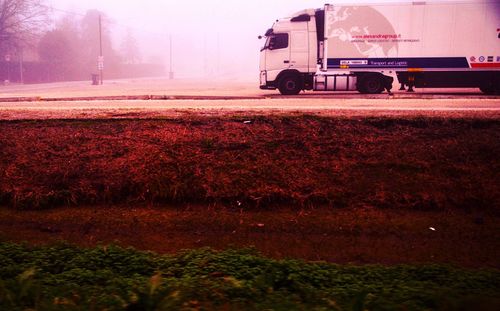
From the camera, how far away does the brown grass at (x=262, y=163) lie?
665 cm

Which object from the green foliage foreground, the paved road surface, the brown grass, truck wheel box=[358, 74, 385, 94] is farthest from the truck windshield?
the green foliage foreground

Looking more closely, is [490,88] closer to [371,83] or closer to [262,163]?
[371,83]

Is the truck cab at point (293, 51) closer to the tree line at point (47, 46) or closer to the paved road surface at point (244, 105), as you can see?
the paved road surface at point (244, 105)

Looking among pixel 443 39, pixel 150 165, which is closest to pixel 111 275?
pixel 150 165

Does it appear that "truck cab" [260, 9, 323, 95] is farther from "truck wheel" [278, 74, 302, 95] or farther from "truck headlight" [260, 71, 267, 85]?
"truck headlight" [260, 71, 267, 85]

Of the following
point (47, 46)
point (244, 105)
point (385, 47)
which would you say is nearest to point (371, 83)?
point (385, 47)

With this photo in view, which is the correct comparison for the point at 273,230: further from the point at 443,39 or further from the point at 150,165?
the point at 443,39

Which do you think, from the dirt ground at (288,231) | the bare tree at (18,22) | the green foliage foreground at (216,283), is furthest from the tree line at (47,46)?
the green foliage foreground at (216,283)

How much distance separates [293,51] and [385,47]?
399 cm

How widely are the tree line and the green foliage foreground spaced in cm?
5033

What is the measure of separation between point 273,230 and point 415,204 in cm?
200

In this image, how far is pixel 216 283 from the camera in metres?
4.05

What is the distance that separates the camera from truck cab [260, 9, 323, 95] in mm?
20688

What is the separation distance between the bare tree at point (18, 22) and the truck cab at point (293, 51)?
4241 cm
